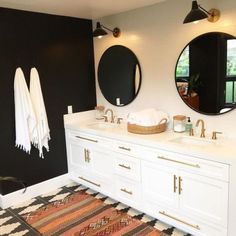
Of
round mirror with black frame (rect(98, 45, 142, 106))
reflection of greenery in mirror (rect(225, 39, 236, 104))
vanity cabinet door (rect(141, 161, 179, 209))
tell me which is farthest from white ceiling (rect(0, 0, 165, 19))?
vanity cabinet door (rect(141, 161, 179, 209))

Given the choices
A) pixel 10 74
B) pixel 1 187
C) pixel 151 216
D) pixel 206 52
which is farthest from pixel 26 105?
pixel 206 52

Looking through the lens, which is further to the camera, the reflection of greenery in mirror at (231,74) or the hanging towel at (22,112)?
the hanging towel at (22,112)

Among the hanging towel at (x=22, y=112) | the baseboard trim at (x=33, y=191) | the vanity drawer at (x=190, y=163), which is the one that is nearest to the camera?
the vanity drawer at (x=190, y=163)

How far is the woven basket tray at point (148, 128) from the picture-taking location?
9.06 feet

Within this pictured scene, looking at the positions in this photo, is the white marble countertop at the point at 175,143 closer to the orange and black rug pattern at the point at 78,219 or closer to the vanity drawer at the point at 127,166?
the vanity drawer at the point at 127,166

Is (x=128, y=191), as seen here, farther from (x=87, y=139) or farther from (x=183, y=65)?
(x=183, y=65)

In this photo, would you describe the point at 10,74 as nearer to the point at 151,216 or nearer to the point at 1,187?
the point at 1,187

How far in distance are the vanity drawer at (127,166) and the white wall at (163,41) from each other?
736 millimetres

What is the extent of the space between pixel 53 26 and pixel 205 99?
6.99 ft

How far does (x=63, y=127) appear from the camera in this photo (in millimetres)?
3576

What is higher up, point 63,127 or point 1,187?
point 63,127

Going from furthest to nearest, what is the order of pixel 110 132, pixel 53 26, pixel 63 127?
1. pixel 63 127
2. pixel 53 26
3. pixel 110 132

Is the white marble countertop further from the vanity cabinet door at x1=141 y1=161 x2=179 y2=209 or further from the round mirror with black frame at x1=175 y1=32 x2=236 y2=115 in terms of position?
the round mirror with black frame at x1=175 y1=32 x2=236 y2=115

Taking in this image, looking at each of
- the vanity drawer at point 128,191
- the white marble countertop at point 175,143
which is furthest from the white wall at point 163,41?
the vanity drawer at point 128,191
